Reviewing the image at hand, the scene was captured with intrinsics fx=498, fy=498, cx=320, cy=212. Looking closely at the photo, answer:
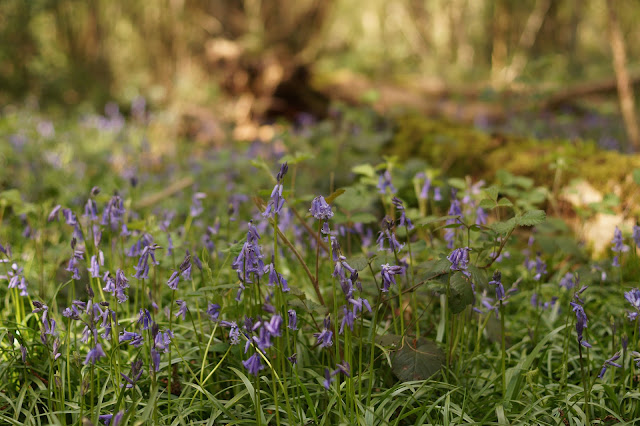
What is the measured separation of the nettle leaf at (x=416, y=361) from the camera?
167 cm

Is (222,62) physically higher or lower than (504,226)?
higher

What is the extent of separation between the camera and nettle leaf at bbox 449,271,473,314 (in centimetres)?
159

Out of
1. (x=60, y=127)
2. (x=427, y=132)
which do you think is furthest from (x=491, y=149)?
(x=60, y=127)

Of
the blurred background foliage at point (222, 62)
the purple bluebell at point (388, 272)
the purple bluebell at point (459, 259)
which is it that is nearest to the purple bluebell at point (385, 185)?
the purple bluebell at point (459, 259)

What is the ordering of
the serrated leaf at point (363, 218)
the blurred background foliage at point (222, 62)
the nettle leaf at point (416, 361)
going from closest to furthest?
the nettle leaf at point (416, 361) → the serrated leaf at point (363, 218) → the blurred background foliage at point (222, 62)

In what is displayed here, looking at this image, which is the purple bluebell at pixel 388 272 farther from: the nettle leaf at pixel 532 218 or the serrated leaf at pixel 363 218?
the serrated leaf at pixel 363 218

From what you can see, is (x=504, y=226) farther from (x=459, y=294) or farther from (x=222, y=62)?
(x=222, y=62)

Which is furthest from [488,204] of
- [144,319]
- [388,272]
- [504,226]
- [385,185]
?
[144,319]

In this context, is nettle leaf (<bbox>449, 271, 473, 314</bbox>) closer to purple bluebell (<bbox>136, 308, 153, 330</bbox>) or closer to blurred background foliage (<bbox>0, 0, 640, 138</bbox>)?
purple bluebell (<bbox>136, 308, 153, 330</bbox>)

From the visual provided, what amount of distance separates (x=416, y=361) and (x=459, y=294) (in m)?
0.29

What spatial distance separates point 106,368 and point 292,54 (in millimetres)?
8548

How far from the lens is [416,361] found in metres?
1.70

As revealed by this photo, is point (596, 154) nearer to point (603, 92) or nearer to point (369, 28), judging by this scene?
point (603, 92)

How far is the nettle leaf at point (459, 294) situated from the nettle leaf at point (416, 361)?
23cm
